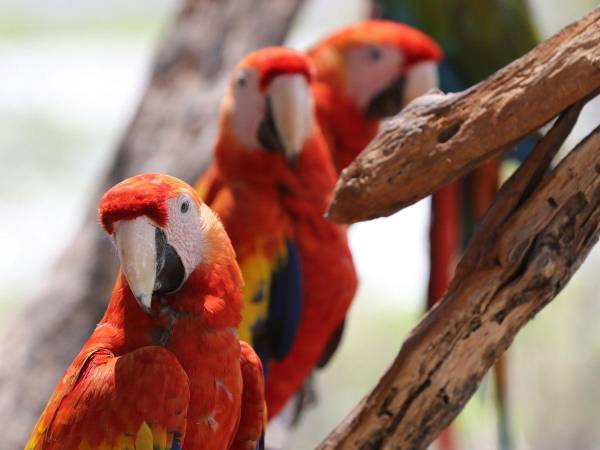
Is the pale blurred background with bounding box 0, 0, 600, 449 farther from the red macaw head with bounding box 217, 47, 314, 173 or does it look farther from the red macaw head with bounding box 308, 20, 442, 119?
the red macaw head with bounding box 217, 47, 314, 173

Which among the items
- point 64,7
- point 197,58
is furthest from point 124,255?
point 64,7

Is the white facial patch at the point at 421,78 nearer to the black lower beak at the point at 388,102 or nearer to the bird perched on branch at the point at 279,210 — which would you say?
the black lower beak at the point at 388,102

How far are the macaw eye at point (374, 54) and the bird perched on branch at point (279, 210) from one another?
30cm

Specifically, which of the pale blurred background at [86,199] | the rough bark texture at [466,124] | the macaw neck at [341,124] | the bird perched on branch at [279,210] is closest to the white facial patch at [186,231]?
the rough bark texture at [466,124]

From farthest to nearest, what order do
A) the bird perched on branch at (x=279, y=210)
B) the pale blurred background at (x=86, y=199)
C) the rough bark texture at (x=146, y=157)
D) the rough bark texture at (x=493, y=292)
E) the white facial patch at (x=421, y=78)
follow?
the pale blurred background at (x=86, y=199) → the rough bark texture at (x=146, y=157) → the white facial patch at (x=421, y=78) → the bird perched on branch at (x=279, y=210) → the rough bark texture at (x=493, y=292)

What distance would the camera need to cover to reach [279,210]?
1.47 m

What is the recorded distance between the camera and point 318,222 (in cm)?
149

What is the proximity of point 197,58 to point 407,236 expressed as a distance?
2.10 m

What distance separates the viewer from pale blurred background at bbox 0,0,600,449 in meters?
3.75

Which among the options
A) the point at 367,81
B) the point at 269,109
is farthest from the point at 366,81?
the point at 269,109

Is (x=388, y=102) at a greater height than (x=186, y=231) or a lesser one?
greater

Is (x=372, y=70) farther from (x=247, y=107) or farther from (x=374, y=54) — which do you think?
(x=247, y=107)

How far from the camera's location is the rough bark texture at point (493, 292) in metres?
0.99

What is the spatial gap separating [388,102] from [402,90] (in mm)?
34
